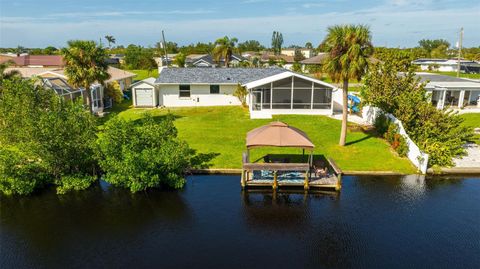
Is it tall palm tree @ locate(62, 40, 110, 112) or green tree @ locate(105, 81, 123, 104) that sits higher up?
tall palm tree @ locate(62, 40, 110, 112)

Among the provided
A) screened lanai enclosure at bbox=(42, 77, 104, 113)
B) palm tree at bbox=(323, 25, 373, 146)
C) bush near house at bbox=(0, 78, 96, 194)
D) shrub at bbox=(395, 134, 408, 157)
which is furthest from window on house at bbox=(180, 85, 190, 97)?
shrub at bbox=(395, 134, 408, 157)

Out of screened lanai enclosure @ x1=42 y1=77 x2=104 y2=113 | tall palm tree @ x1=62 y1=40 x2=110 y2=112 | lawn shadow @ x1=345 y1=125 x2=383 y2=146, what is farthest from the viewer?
screened lanai enclosure @ x1=42 y1=77 x2=104 y2=113

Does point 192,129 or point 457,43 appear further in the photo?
→ point 457,43

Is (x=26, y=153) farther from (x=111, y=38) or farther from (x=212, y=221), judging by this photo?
(x=111, y=38)

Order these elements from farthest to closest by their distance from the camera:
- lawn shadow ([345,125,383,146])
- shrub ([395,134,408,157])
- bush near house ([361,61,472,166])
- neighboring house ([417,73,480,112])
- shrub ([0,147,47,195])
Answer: neighboring house ([417,73,480,112]) < lawn shadow ([345,125,383,146]) < shrub ([395,134,408,157]) < bush near house ([361,61,472,166]) < shrub ([0,147,47,195])

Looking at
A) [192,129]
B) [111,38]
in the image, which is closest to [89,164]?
[192,129]

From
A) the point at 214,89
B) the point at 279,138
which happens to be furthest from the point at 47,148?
the point at 214,89

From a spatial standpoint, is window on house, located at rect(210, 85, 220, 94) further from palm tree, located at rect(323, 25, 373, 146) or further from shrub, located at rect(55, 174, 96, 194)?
shrub, located at rect(55, 174, 96, 194)
